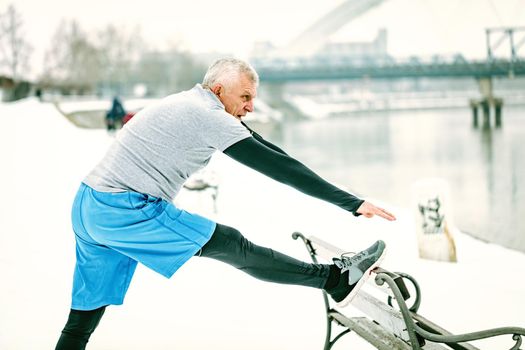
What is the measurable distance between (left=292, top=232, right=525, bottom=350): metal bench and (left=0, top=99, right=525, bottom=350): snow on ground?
0.80m

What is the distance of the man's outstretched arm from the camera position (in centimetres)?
196

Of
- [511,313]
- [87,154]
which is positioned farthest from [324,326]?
[87,154]

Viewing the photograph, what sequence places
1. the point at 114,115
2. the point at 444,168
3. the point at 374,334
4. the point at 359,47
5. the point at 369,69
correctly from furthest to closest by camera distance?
the point at 359,47
the point at 369,69
the point at 444,168
the point at 114,115
the point at 374,334

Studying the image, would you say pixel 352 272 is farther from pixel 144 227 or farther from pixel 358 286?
pixel 144 227

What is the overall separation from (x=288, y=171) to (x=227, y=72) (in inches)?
15.7

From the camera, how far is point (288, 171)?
1.98 m

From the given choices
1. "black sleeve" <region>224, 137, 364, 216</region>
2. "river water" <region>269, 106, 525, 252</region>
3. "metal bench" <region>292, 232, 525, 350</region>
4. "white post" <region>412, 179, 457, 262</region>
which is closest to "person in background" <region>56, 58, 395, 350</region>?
"black sleeve" <region>224, 137, 364, 216</region>

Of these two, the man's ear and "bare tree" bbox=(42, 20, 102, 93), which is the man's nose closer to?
the man's ear

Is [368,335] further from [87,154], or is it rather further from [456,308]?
[87,154]

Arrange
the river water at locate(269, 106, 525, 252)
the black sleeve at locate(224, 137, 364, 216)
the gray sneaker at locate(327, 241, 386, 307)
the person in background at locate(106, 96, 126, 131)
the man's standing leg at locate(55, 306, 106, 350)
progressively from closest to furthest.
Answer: the black sleeve at locate(224, 137, 364, 216) → the gray sneaker at locate(327, 241, 386, 307) → the man's standing leg at locate(55, 306, 106, 350) → the river water at locate(269, 106, 525, 252) → the person in background at locate(106, 96, 126, 131)

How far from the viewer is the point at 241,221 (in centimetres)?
742

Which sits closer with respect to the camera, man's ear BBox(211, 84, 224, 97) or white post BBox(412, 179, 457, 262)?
man's ear BBox(211, 84, 224, 97)

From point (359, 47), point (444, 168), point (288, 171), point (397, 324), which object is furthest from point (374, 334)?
point (359, 47)

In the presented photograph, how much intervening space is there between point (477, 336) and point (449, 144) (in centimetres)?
3640
